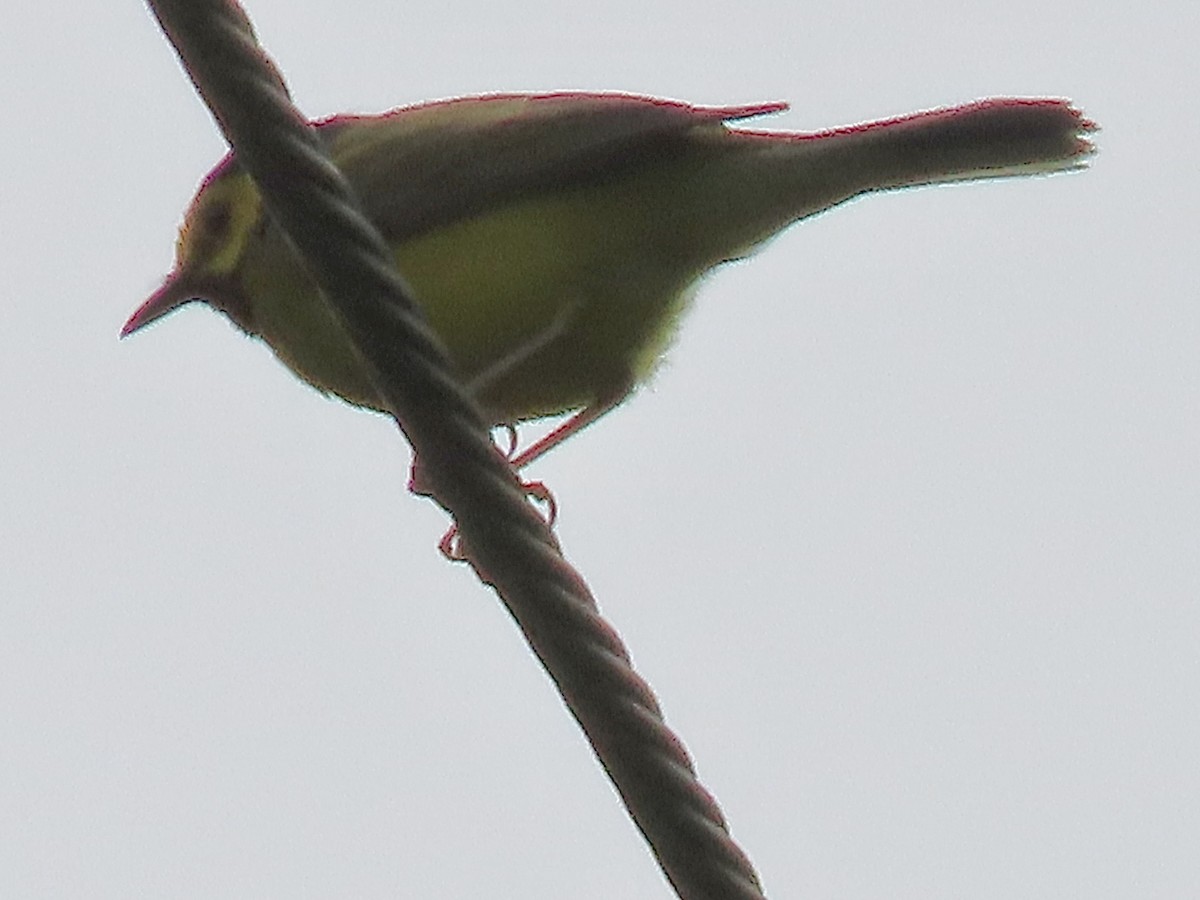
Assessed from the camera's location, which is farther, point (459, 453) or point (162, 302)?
point (162, 302)

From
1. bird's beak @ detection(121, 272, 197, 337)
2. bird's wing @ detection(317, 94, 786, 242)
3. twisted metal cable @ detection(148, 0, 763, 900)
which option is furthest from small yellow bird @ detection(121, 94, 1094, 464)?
twisted metal cable @ detection(148, 0, 763, 900)

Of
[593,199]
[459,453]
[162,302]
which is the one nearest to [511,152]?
[593,199]

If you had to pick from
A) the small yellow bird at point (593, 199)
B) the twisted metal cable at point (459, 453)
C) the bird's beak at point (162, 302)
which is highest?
the bird's beak at point (162, 302)

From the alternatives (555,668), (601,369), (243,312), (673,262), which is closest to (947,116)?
(673,262)

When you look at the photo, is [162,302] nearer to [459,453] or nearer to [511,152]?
[511,152]

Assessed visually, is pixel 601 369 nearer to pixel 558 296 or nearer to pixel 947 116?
pixel 558 296

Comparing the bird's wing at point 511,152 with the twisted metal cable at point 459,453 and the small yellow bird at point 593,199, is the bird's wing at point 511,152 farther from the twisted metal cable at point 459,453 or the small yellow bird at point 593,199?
the twisted metal cable at point 459,453

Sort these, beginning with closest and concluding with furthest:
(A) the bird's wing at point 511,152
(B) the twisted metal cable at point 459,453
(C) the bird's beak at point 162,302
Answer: (B) the twisted metal cable at point 459,453 → (A) the bird's wing at point 511,152 → (C) the bird's beak at point 162,302

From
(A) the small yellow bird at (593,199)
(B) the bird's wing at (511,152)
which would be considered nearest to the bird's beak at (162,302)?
(A) the small yellow bird at (593,199)
